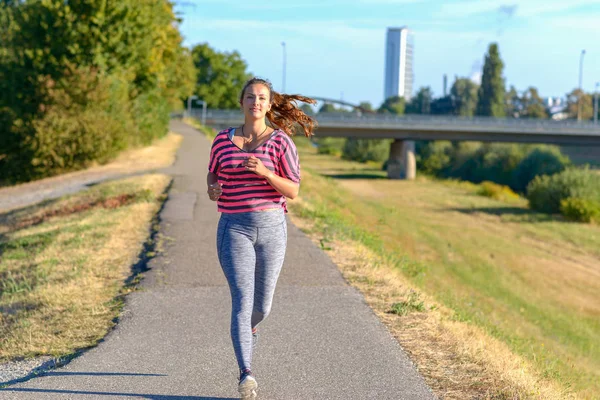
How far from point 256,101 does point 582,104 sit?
Result: 443ft

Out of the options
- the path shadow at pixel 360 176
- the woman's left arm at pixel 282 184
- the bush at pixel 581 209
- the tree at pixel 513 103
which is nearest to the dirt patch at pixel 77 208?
the woman's left arm at pixel 282 184

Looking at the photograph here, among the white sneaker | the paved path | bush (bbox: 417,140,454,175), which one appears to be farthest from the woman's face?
bush (bbox: 417,140,454,175)

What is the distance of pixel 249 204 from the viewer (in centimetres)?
515

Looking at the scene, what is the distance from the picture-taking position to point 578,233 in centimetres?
3906

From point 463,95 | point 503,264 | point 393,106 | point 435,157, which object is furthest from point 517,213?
point 393,106

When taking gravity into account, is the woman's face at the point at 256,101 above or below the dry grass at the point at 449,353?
above

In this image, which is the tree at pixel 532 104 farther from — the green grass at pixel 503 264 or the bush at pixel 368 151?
the green grass at pixel 503 264

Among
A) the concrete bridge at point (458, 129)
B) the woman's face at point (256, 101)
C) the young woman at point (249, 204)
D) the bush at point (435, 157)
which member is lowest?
the bush at point (435, 157)

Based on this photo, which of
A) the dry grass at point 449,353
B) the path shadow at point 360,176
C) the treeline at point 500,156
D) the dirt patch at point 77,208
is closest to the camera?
the dry grass at point 449,353

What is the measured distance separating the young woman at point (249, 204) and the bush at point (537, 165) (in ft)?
212

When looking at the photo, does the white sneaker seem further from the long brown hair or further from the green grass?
the green grass

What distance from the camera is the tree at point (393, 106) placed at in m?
146

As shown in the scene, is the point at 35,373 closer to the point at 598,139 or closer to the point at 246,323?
the point at 246,323

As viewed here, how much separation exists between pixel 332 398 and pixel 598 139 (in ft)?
219
